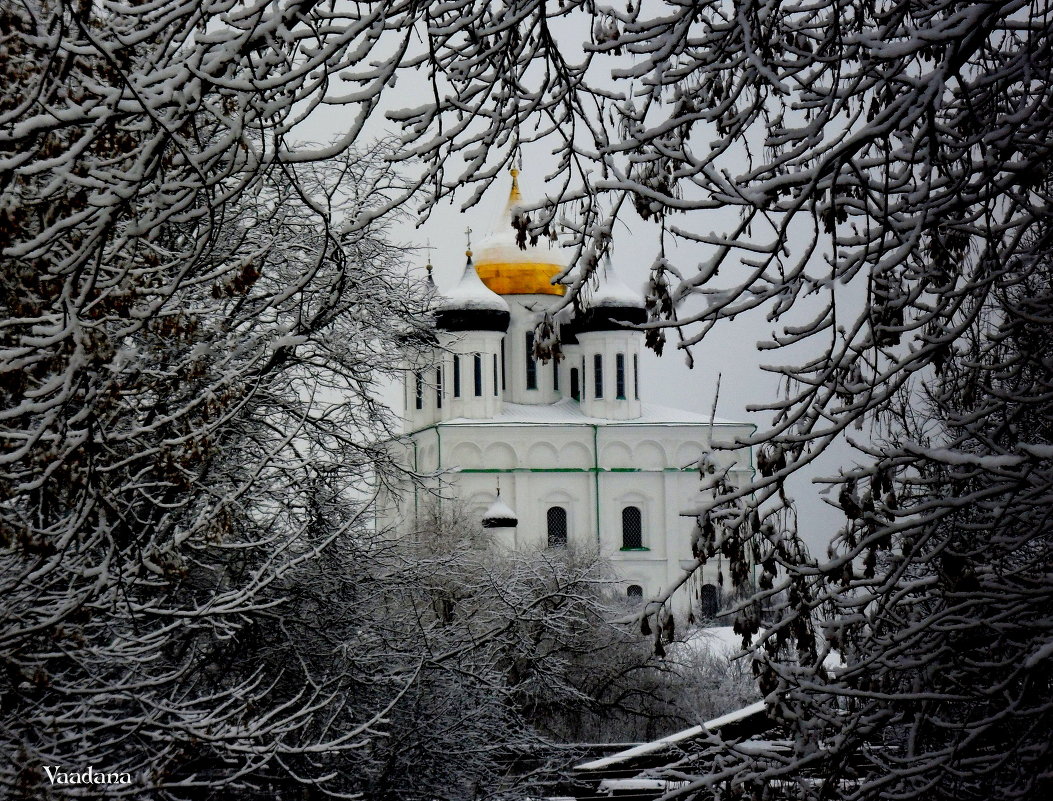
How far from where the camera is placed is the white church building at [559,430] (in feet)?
158

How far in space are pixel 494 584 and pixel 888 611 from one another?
8.45 metres

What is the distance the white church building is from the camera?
4816 centimetres

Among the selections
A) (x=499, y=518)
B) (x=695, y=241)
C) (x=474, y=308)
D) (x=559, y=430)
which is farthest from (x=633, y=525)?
(x=695, y=241)

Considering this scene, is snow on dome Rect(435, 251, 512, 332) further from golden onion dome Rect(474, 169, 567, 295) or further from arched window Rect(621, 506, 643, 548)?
arched window Rect(621, 506, 643, 548)

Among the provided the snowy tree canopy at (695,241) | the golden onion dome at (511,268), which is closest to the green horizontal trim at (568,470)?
the golden onion dome at (511,268)

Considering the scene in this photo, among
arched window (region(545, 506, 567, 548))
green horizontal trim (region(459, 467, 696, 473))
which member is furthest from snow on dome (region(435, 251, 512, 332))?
arched window (region(545, 506, 567, 548))

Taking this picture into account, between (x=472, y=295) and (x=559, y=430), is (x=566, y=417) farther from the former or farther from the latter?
(x=472, y=295)

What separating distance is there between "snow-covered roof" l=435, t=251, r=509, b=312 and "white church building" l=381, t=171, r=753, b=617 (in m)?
0.05

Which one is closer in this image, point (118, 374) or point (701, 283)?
point (701, 283)

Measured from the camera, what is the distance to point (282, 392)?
37.2ft

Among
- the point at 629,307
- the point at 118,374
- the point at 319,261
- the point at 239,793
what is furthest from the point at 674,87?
the point at 629,307

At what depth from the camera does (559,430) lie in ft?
163

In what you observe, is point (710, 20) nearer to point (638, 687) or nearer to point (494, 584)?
point (494, 584)

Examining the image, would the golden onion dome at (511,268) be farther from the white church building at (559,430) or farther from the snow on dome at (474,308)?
the snow on dome at (474,308)
